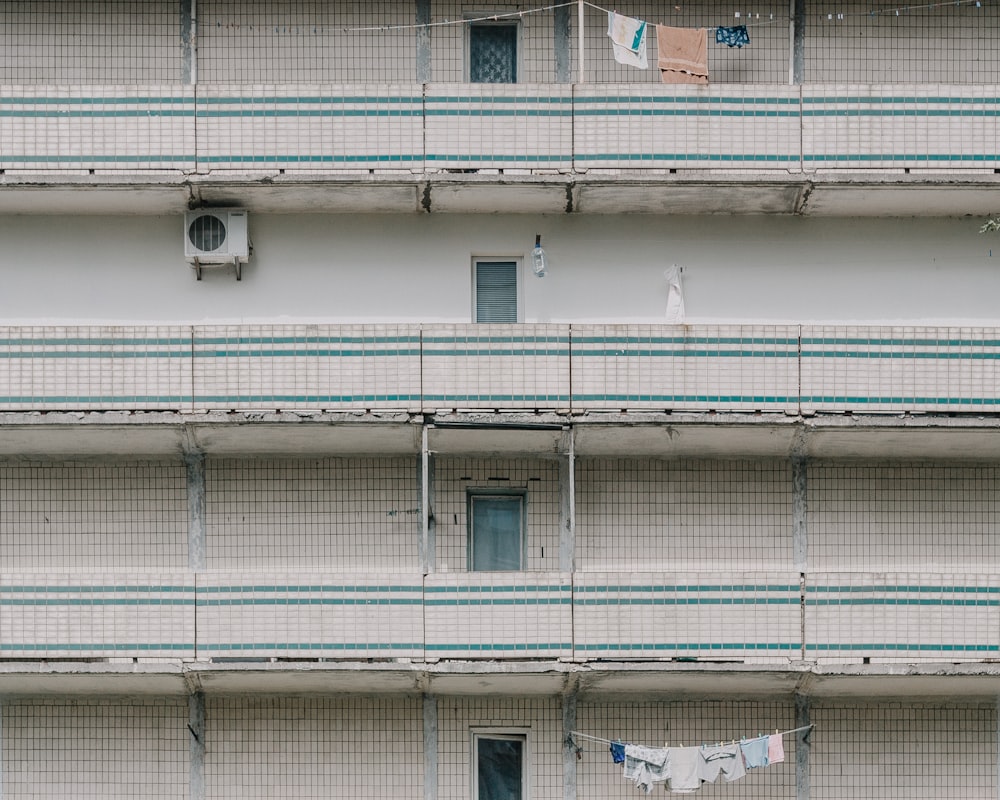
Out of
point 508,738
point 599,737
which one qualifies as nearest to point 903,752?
point 599,737

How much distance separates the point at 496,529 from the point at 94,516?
4699 millimetres

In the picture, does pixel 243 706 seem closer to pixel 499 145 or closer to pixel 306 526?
pixel 306 526

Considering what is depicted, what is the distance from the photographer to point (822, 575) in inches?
579

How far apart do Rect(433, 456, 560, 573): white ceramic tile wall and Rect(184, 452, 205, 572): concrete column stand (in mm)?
2708

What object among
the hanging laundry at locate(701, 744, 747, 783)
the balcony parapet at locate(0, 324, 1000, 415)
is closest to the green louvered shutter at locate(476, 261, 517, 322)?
the balcony parapet at locate(0, 324, 1000, 415)

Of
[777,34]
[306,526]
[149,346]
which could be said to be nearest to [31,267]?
[149,346]

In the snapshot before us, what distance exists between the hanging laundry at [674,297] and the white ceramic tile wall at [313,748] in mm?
5343

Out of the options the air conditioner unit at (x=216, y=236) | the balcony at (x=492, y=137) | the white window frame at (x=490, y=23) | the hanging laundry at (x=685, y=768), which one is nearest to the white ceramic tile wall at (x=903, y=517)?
the hanging laundry at (x=685, y=768)

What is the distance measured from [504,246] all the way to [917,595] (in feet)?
20.1

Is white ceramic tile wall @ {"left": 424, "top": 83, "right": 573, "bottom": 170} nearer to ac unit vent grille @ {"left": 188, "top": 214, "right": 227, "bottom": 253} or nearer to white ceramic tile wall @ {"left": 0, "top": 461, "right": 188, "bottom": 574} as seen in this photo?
ac unit vent grille @ {"left": 188, "top": 214, "right": 227, "bottom": 253}

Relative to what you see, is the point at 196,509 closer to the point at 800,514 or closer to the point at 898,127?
the point at 800,514

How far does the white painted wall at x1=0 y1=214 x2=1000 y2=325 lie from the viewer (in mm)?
16141

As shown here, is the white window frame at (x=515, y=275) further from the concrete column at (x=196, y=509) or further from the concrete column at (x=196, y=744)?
the concrete column at (x=196, y=744)

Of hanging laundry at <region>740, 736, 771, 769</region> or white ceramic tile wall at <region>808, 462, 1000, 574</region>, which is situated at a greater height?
white ceramic tile wall at <region>808, 462, 1000, 574</region>
